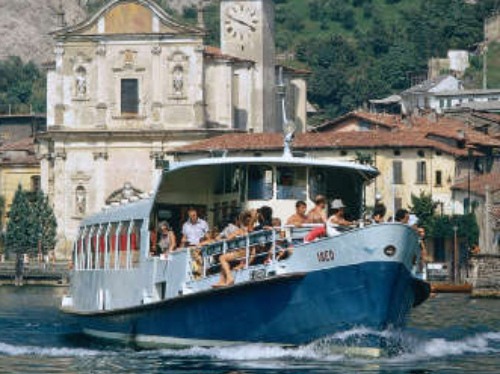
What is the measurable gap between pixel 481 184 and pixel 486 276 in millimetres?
25769

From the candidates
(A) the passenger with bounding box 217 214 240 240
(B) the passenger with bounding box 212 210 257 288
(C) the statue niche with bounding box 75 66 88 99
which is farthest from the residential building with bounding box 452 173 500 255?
(B) the passenger with bounding box 212 210 257 288

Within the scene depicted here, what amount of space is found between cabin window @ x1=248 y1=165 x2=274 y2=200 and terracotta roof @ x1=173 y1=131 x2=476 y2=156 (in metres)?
68.6

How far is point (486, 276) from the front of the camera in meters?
89.5

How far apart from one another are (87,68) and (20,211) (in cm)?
902

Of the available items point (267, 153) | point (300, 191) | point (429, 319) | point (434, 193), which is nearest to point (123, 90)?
point (267, 153)

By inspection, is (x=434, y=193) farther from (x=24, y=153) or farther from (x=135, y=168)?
(x=24, y=153)

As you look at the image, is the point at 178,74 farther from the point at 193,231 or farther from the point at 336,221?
the point at 336,221

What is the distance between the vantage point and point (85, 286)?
173 ft

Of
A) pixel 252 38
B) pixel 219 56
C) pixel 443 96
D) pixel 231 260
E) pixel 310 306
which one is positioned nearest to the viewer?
pixel 310 306

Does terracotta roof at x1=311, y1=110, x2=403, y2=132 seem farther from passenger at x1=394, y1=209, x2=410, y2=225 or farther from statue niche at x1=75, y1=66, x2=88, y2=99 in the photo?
passenger at x1=394, y1=209, x2=410, y2=225

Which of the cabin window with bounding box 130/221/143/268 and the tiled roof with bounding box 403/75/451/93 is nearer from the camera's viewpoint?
the cabin window with bounding box 130/221/143/268

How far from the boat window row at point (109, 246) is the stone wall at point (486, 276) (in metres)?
35.2

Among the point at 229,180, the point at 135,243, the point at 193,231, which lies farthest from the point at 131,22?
the point at 193,231

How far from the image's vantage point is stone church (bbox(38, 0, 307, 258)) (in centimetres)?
12225
